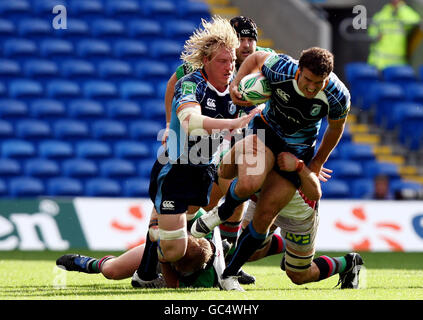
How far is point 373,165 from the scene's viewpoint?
44.8 feet

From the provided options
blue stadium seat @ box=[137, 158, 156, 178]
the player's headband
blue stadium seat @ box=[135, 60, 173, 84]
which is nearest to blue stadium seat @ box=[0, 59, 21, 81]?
blue stadium seat @ box=[135, 60, 173, 84]

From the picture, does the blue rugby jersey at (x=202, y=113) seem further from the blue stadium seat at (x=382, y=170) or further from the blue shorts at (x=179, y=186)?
the blue stadium seat at (x=382, y=170)

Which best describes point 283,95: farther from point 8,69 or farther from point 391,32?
point 391,32

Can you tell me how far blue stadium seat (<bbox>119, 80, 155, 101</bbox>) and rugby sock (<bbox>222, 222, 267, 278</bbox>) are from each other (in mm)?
8195

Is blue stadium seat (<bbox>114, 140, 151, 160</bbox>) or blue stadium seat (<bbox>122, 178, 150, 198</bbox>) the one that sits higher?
blue stadium seat (<bbox>114, 140, 151, 160</bbox>)

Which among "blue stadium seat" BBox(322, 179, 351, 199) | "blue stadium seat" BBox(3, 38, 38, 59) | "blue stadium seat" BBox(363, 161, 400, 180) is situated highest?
"blue stadium seat" BBox(3, 38, 38, 59)

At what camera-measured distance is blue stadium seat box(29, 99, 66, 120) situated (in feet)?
44.2

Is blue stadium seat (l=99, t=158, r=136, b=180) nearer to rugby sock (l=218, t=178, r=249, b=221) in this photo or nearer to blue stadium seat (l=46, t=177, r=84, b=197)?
blue stadium seat (l=46, t=177, r=84, b=197)

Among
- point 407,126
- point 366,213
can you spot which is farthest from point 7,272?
point 407,126

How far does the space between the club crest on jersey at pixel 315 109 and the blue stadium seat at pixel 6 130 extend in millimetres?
8158

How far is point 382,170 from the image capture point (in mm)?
13570

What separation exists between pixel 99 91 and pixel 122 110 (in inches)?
21.5

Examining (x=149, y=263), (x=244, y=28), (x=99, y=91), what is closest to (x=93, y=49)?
(x=99, y=91)
